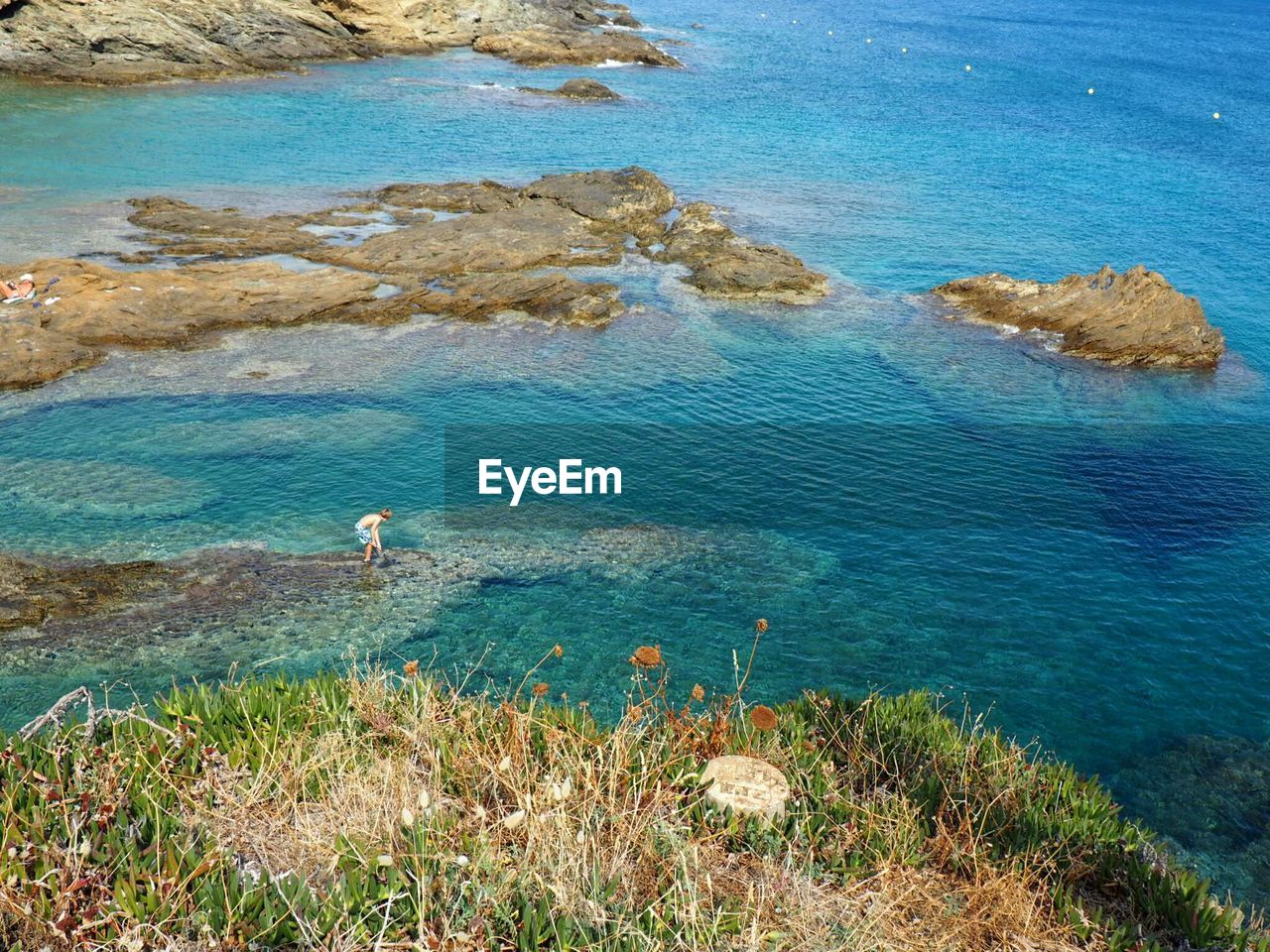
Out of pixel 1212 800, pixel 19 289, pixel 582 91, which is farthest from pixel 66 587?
pixel 582 91

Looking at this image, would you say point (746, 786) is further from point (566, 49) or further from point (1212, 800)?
point (566, 49)

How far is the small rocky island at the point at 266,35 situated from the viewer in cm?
6347

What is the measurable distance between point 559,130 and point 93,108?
2761cm

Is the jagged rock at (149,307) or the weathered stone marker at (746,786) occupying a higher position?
the weathered stone marker at (746,786)

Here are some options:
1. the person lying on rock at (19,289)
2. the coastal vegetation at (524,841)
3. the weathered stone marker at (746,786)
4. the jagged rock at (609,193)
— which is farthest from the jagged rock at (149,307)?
the weathered stone marker at (746,786)

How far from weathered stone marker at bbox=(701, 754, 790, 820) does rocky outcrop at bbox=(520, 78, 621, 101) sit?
2681 inches

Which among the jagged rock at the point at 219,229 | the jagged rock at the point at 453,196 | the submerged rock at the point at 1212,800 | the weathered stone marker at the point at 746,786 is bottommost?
the submerged rock at the point at 1212,800

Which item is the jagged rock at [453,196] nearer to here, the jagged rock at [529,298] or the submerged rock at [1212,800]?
the jagged rock at [529,298]

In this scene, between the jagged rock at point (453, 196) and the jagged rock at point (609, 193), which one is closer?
the jagged rock at point (609, 193)

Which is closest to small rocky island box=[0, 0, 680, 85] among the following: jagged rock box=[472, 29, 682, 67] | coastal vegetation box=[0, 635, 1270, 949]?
jagged rock box=[472, 29, 682, 67]

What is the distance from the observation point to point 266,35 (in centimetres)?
7388

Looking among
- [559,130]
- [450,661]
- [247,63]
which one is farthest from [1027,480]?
[247,63]

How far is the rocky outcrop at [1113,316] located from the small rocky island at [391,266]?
23.3ft

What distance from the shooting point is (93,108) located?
2387 inches
